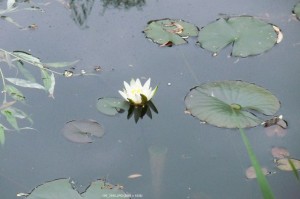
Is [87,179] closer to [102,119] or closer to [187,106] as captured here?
[102,119]

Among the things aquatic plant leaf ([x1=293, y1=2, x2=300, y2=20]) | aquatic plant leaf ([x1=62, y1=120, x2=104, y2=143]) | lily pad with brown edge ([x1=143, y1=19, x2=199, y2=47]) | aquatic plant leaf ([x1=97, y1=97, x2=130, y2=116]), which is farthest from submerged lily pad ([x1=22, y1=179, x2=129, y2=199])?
aquatic plant leaf ([x1=293, y1=2, x2=300, y2=20])

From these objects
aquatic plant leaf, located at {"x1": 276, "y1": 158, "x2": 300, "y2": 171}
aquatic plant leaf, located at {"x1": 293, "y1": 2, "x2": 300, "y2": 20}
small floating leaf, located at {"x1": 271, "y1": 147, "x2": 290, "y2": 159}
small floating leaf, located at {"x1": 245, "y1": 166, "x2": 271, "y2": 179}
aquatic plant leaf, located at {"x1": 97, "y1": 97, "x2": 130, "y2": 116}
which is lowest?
small floating leaf, located at {"x1": 245, "y1": 166, "x2": 271, "y2": 179}

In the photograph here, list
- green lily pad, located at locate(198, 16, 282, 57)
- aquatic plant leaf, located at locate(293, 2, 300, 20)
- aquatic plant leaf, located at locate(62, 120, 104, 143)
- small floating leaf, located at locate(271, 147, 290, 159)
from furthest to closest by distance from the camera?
aquatic plant leaf, located at locate(293, 2, 300, 20)
green lily pad, located at locate(198, 16, 282, 57)
aquatic plant leaf, located at locate(62, 120, 104, 143)
small floating leaf, located at locate(271, 147, 290, 159)

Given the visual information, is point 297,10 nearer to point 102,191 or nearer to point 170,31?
point 170,31

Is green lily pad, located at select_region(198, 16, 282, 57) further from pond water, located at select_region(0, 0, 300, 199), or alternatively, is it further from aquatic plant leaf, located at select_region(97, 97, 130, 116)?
aquatic plant leaf, located at select_region(97, 97, 130, 116)

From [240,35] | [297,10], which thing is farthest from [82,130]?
[297,10]

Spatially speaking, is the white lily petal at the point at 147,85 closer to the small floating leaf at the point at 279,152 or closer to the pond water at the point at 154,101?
the pond water at the point at 154,101

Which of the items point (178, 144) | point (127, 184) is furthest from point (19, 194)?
point (178, 144)
